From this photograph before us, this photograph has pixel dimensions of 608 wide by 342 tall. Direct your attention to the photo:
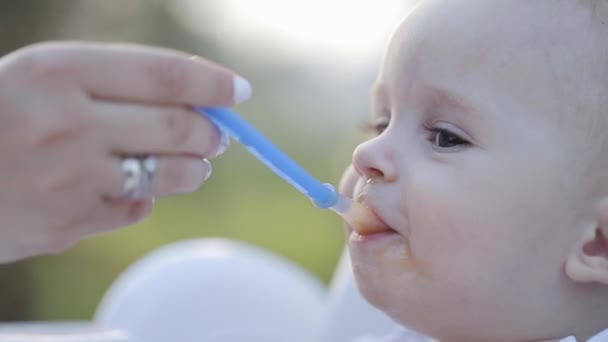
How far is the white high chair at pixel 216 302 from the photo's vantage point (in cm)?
150

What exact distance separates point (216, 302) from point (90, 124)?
0.93m

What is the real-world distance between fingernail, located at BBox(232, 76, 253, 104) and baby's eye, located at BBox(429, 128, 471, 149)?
251mm

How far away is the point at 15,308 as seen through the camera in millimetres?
3418

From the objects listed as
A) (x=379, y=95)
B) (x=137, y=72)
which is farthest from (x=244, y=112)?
(x=137, y=72)

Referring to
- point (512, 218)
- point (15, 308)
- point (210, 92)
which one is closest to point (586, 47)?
point (512, 218)

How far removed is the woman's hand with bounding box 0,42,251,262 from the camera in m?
0.63

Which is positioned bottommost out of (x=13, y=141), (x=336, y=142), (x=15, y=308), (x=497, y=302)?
(x=15, y=308)

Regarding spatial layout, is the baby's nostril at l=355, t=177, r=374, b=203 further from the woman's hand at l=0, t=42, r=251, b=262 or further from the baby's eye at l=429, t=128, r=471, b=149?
the woman's hand at l=0, t=42, r=251, b=262

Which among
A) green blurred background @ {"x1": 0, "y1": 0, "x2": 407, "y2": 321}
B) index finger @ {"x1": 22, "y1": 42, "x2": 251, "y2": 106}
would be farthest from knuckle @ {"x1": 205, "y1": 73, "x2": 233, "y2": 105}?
green blurred background @ {"x1": 0, "y1": 0, "x2": 407, "y2": 321}

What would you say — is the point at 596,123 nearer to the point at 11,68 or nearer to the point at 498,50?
the point at 498,50

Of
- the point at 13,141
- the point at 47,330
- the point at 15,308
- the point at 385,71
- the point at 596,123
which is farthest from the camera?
the point at 15,308

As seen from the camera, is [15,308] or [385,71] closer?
[385,71]

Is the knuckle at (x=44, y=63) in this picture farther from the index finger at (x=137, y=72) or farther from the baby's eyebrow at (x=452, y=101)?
the baby's eyebrow at (x=452, y=101)

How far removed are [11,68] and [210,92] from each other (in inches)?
6.2
